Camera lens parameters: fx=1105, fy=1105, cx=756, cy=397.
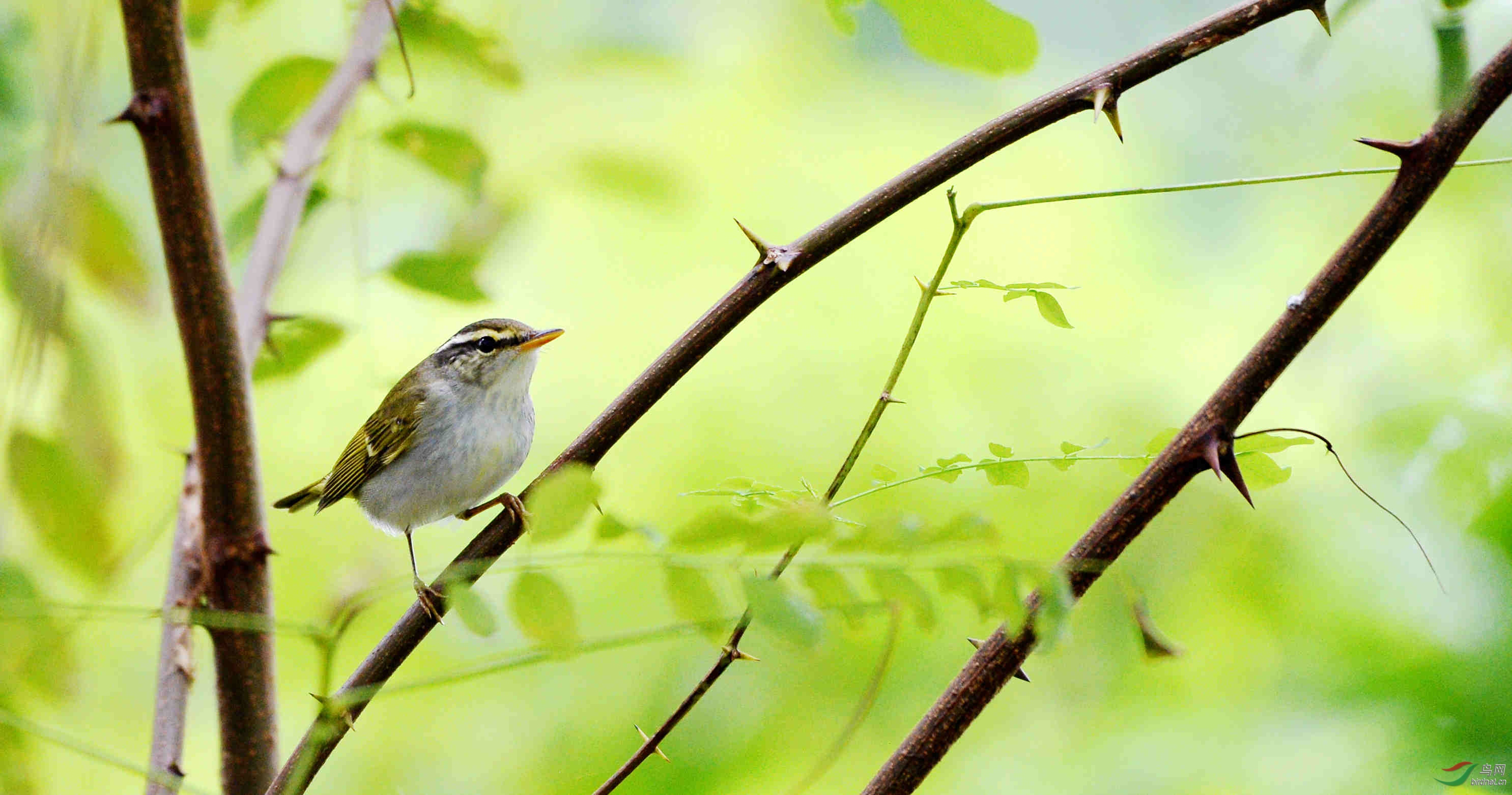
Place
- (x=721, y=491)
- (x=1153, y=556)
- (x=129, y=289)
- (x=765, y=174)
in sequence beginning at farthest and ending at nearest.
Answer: (x=765, y=174) → (x=1153, y=556) → (x=129, y=289) → (x=721, y=491)

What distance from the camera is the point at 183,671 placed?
1116 millimetres

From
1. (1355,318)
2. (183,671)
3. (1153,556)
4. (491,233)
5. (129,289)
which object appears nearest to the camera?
(183,671)

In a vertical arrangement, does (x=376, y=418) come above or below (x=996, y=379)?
above

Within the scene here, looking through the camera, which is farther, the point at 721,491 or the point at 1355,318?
the point at 1355,318

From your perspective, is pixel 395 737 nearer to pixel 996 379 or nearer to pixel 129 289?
pixel 129 289

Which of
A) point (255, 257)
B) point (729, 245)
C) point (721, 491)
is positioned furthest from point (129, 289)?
point (729, 245)

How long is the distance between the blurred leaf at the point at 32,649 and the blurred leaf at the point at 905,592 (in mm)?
625

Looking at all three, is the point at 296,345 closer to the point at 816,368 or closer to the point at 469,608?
the point at 469,608

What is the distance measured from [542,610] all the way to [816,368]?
5.78 feet

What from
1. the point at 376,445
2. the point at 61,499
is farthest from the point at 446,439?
the point at 61,499

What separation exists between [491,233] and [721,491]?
86 centimetres

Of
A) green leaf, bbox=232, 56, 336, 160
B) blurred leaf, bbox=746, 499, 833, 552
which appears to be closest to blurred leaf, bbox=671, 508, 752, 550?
blurred leaf, bbox=746, 499, 833, 552

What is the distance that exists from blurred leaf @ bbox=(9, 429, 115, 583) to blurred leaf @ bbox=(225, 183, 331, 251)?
16.8 inches

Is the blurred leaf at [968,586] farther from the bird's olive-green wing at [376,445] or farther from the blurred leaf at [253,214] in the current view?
the bird's olive-green wing at [376,445]
